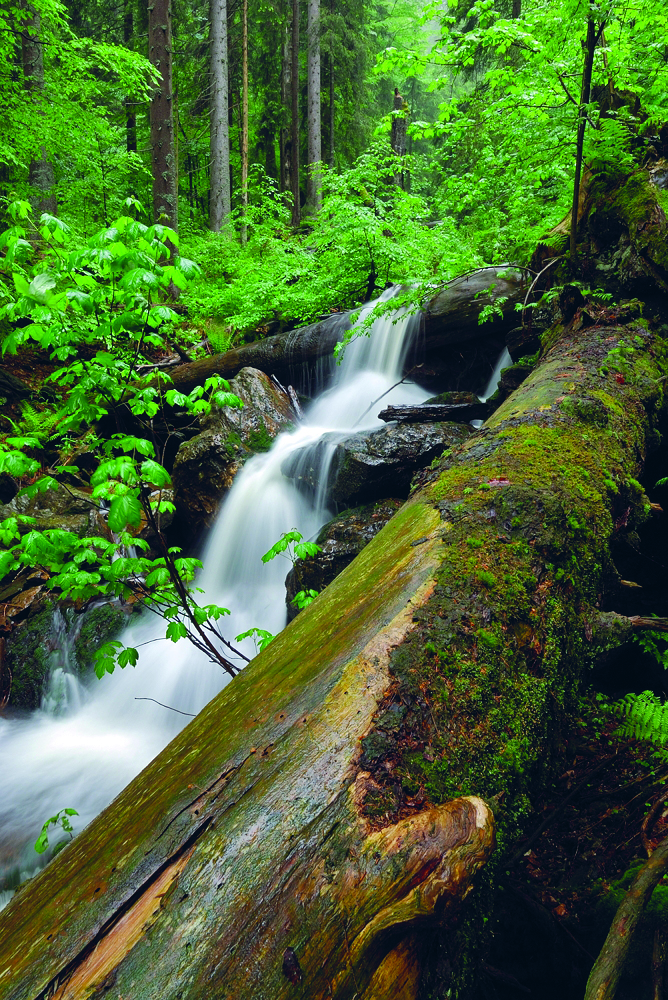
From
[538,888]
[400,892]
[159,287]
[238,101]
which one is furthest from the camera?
[238,101]

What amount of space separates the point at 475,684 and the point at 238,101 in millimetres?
23469

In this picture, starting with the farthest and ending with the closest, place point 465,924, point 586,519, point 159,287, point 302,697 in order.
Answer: point 159,287, point 586,519, point 302,697, point 465,924

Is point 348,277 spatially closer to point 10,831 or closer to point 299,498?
point 299,498

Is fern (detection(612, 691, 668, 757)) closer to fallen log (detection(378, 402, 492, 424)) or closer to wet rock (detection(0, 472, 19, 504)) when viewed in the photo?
fallen log (detection(378, 402, 492, 424))

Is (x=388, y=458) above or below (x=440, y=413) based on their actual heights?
below

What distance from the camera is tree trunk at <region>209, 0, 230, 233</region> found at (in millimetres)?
13938

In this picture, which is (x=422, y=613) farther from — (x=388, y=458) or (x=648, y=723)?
(x=388, y=458)

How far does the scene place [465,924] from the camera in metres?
1.18

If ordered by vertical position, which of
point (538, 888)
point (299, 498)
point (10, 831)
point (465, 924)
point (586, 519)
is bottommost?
point (10, 831)

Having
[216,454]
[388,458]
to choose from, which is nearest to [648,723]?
[388,458]

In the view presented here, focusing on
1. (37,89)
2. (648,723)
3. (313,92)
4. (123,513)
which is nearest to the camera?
(648,723)

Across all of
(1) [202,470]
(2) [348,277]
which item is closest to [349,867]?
(1) [202,470]

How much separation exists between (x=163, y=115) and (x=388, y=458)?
9.26 meters

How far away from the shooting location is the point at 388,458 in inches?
205
